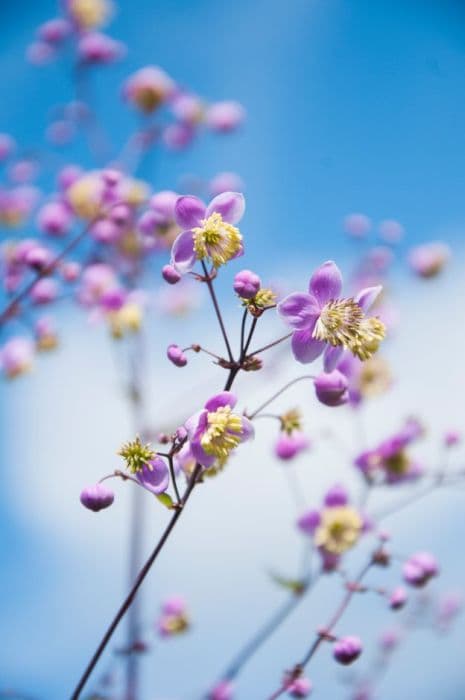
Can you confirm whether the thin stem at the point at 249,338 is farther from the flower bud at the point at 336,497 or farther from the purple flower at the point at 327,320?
the flower bud at the point at 336,497

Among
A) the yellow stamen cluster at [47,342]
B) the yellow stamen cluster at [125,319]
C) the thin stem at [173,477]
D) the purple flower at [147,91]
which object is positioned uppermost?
the purple flower at [147,91]

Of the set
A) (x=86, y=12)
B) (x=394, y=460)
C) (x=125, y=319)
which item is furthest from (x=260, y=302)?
(x=86, y=12)

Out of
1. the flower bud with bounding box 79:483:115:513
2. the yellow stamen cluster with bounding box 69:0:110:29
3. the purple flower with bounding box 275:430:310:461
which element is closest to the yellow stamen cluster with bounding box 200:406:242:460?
the flower bud with bounding box 79:483:115:513

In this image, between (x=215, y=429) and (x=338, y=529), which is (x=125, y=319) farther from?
(x=215, y=429)

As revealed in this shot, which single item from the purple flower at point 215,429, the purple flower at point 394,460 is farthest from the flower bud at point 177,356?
the purple flower at point 394,460

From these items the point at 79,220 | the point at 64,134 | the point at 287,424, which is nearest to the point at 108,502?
the point at 287,424

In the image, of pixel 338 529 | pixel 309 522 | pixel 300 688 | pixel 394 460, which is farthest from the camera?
pixel 394 460

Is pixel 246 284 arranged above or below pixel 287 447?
below
